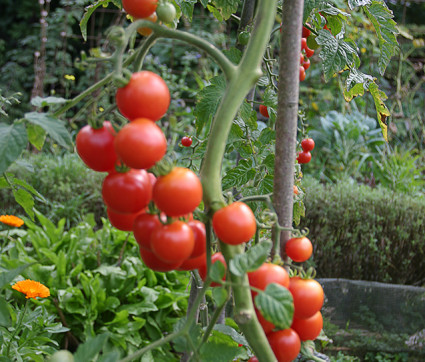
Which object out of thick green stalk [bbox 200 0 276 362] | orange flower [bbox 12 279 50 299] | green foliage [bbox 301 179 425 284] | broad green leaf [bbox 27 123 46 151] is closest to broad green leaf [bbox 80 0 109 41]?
broad green leaf [bbox 27 123 46 151]

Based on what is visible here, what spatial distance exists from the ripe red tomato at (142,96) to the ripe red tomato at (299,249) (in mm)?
224

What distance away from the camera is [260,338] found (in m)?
0.51

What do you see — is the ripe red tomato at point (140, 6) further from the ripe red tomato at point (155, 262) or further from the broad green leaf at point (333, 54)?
the broad green leaf at point (333, 54)

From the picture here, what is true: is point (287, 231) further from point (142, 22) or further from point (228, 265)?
point (142, 22)

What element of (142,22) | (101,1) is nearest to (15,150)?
(142,22)

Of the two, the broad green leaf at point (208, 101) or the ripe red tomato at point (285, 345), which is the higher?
the broad green leaf at point (208, 101)

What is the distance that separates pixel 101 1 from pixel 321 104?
14.0 ft

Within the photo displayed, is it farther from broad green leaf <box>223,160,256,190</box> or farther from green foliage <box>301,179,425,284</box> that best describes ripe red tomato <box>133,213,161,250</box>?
green foliage <box>301,179,425,284</box>

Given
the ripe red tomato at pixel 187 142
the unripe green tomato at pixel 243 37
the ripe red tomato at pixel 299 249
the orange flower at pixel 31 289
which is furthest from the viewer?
the orange flower at pixel 31 289

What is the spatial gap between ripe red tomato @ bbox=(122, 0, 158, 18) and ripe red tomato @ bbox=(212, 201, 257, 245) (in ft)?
0.79

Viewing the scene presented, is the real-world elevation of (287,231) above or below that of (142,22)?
below

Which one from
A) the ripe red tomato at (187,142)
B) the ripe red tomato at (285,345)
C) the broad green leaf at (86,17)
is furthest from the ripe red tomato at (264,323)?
the ripe red tomato at (187,142)

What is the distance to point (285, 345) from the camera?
54 centimetres

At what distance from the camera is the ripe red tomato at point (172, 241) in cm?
48
